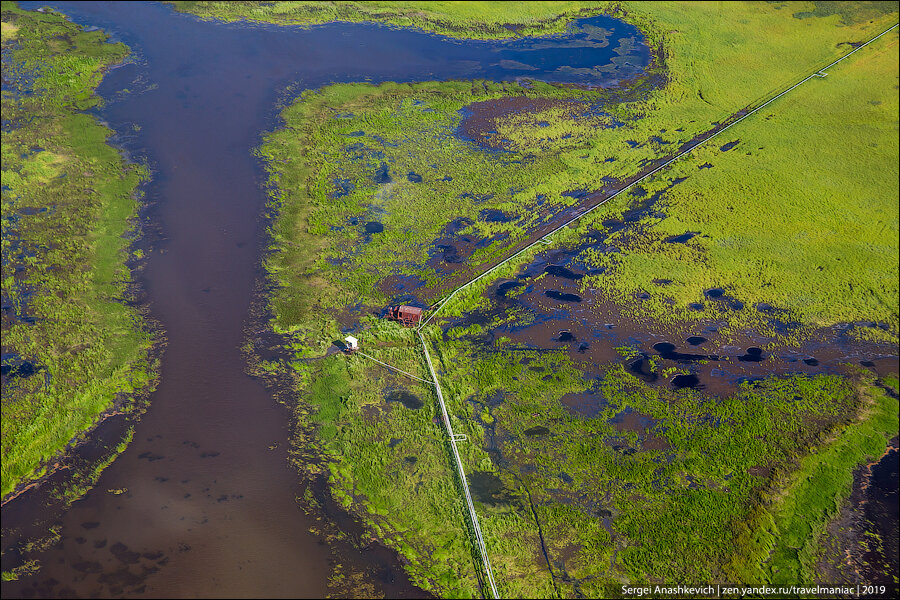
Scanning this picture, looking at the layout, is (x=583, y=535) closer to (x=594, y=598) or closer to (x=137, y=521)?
(x=594, y=598)

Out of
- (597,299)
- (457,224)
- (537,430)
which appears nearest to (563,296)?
(597,299)

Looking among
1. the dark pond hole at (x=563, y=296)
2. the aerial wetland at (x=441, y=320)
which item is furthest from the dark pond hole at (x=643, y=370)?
the dark pond hole at (x=563, y=296)

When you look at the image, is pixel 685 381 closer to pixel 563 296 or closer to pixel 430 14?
pixel 563 296

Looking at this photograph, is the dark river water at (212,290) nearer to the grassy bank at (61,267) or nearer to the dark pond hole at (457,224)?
the grassy bank at (61,267)

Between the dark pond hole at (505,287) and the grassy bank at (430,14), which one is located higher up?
the grassy bank at (430,14)

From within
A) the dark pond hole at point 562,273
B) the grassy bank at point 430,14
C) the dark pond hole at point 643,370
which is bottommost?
the dark pond hole at point 643,370

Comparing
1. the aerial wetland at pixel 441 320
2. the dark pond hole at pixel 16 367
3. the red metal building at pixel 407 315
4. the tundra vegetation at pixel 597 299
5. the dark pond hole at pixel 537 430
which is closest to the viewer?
the aerial wetland at pixel 441 320

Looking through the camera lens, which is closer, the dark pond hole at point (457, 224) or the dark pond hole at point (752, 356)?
the dark pond hole at point (752, 356)
